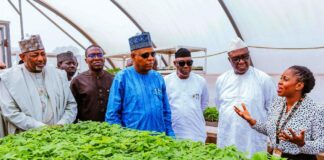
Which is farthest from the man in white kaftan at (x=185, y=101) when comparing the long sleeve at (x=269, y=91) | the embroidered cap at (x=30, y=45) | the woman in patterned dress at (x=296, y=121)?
the embroidered cap at (x=30, y=45)

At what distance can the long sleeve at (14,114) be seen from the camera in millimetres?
2727

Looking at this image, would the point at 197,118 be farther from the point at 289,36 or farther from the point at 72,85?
the point at 289,36

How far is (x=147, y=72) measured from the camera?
2.87 meters

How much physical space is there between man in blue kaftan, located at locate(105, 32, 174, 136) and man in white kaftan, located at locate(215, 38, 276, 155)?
80 cm

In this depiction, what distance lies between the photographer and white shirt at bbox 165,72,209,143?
11.9 feet

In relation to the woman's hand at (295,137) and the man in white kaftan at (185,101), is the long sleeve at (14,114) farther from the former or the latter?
the woman's hand at (295,137)

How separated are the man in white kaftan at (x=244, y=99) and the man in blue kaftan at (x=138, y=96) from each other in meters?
0.80

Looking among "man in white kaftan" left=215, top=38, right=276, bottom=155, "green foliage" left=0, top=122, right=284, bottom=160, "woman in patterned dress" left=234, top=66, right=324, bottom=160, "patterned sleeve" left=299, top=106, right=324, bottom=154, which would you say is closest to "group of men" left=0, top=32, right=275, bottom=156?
"man in white kaftan" left=215, top=38, right=276, bottom=155

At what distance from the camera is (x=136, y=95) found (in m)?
2.71

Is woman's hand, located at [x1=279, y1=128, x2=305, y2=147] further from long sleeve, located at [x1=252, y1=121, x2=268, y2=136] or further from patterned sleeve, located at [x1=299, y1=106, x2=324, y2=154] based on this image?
long sleeve, located at [x1=252, y1=121, x2=268, y2=136]

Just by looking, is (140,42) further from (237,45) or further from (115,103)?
(237,45)

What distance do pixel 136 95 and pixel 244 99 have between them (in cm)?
111

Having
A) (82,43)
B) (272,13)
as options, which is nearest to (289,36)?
(272,13)

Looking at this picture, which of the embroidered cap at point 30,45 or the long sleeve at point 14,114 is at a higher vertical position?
the embroidered cap at point 30,45
